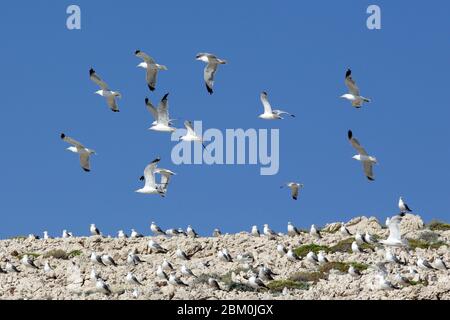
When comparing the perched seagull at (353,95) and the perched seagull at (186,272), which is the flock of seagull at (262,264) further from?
the perched seagull at (353,95)

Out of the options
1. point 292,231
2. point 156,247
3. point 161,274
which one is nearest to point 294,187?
point 292,231

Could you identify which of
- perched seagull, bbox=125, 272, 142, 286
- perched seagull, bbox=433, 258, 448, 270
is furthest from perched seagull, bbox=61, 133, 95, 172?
perched seagull, bbox=433, 258, 448, 270

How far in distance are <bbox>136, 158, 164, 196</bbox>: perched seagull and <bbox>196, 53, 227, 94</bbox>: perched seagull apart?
8.92 ft

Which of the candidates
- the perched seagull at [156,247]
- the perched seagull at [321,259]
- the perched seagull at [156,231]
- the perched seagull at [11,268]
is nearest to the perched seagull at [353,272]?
the perched seagull at [321,259]

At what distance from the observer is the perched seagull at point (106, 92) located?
1953 inches

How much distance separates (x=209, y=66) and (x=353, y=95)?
4.20 meters

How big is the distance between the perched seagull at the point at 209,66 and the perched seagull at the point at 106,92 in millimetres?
2733

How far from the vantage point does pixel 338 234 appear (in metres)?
54.6

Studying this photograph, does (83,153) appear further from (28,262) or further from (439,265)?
(439,265)

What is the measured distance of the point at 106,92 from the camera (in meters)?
49.9

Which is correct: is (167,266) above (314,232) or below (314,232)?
below

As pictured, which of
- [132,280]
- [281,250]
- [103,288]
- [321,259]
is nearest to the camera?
[103,288]

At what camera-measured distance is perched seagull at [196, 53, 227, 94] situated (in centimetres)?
4857
